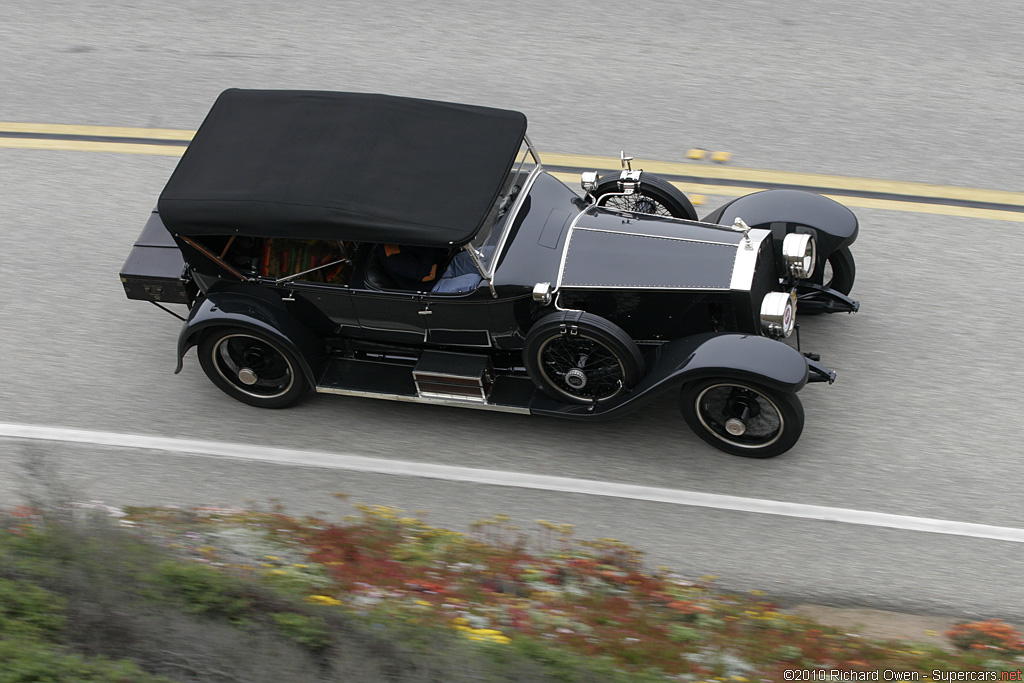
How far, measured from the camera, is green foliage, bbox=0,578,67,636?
15.0ft

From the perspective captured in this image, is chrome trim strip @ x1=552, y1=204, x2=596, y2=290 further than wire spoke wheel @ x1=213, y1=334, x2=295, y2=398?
No

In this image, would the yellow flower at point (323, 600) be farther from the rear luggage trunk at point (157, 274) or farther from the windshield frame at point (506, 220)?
the rear luggage trunk at point (157, 274)

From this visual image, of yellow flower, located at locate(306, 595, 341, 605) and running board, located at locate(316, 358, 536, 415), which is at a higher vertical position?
running board, located at locate(316, 358, 536, 415)

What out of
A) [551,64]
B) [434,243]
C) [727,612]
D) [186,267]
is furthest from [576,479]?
[551,64]

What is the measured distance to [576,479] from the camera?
648 centimetres

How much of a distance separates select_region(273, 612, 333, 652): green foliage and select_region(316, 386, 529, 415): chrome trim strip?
208 cm

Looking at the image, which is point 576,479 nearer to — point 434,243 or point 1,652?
→ point 434,243

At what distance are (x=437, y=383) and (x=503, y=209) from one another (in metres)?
1.24

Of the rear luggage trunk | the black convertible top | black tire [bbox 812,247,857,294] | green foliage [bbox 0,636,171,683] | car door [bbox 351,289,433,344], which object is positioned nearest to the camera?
green foliage [bbox 0,636,171,683]

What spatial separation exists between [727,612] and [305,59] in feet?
24.4

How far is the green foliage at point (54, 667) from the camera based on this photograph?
4.27m

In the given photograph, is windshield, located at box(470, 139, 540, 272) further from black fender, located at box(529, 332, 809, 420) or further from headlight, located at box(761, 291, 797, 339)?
headlight, located at box(761, 291, 797, 339)

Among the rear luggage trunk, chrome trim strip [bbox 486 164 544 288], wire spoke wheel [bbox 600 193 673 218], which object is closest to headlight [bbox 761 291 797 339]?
wire spoke wheel [bbox 600 193 673 218]

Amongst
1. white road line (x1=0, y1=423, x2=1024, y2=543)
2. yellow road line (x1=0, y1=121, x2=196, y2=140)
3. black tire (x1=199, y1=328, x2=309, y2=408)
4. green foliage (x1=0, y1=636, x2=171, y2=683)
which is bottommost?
green foliage (x1=0, y1=636, x2=171, y2=683)
